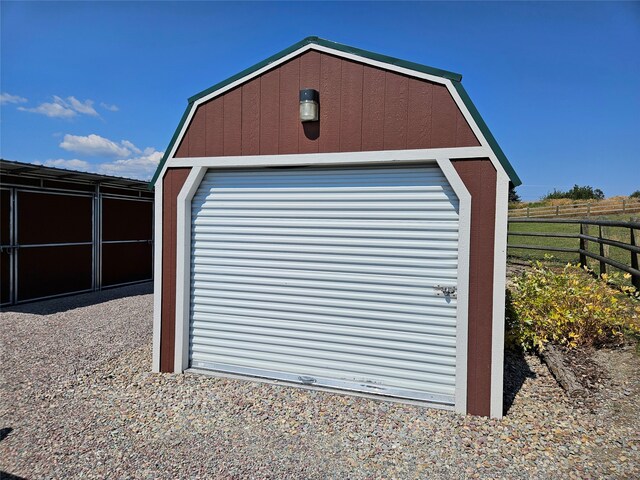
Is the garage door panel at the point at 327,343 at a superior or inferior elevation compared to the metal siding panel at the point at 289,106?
Answer: inferior

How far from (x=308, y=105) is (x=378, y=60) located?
0.82 m

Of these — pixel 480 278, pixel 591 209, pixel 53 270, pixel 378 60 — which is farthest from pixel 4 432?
pixel 591 209

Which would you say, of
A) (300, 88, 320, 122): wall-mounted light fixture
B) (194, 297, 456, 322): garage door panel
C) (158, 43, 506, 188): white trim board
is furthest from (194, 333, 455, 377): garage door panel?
(300, 88, 320, 122): wall-mounted light fixture

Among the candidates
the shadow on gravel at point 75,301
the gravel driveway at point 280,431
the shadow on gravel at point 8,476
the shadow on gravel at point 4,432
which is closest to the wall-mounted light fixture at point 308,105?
the gravel driveway at point 280,431

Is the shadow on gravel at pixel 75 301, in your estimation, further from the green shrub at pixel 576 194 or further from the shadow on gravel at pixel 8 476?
the green shrub at pixel 576 194

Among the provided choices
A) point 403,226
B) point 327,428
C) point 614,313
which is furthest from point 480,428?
point 614,313

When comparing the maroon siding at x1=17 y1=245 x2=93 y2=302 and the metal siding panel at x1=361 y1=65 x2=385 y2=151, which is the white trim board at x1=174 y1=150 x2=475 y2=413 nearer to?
the metal siding panel at x1=361 y1=65 x2=385 y2=151

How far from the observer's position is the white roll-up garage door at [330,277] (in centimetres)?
395

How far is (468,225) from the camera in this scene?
370 centimetres

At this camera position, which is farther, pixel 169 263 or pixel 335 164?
pixel 169 263

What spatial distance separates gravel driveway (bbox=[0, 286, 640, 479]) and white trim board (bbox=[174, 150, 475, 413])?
364mm

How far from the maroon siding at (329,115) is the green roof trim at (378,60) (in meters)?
0.10

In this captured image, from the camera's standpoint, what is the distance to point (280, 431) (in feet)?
11.0

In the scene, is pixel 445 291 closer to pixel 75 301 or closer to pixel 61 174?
pixel 61 174
